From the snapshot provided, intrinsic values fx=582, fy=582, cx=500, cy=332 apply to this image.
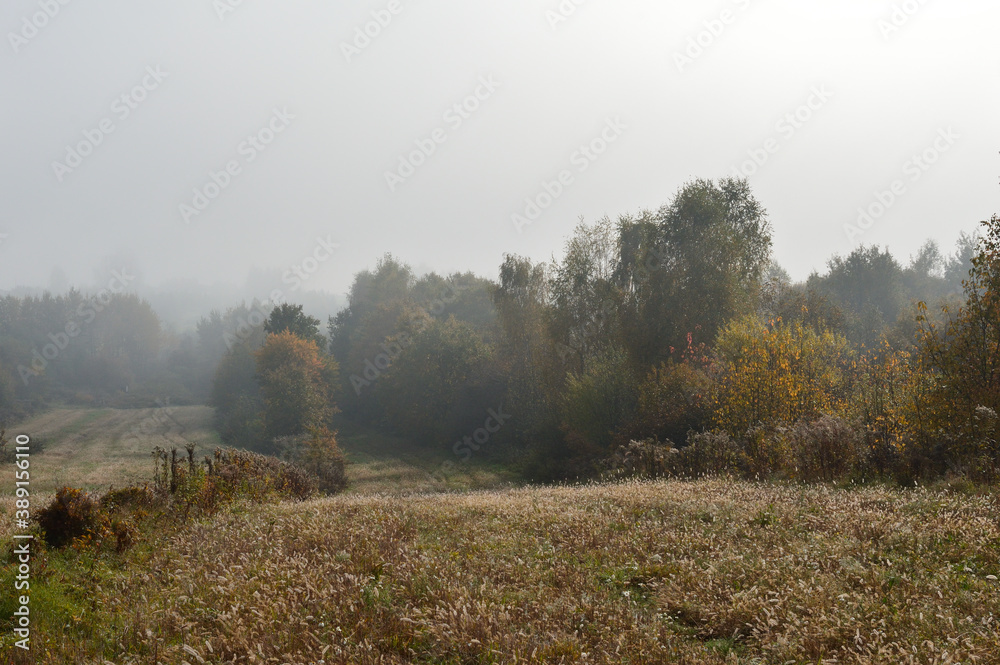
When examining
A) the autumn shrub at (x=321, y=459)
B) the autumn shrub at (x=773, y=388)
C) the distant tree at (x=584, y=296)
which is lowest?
the autumn shrub at (x=321, y=459)

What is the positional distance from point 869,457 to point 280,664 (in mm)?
14559

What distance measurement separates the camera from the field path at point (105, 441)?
29859 millimetres

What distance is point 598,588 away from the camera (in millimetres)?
6734

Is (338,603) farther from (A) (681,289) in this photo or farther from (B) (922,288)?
(B) (922,288)

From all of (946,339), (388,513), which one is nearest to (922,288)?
(946,339)

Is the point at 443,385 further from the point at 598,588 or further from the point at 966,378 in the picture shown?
the point at 598,588

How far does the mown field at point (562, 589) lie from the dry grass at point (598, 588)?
3cm

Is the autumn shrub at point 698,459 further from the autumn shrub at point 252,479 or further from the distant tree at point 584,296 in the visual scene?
the distant tree at point 584,296

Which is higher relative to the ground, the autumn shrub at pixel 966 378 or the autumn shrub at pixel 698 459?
the autumn shrub at pixel 966 378

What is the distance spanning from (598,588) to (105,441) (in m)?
55.0

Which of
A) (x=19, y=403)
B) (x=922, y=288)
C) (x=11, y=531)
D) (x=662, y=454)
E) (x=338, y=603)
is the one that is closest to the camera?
(x=338, y=603)

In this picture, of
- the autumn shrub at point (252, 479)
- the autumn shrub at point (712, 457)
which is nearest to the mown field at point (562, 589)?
the autumn shrub at point (252, 479)

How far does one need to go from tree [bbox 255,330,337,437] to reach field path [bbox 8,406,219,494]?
5963mm

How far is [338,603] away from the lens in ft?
20.9
